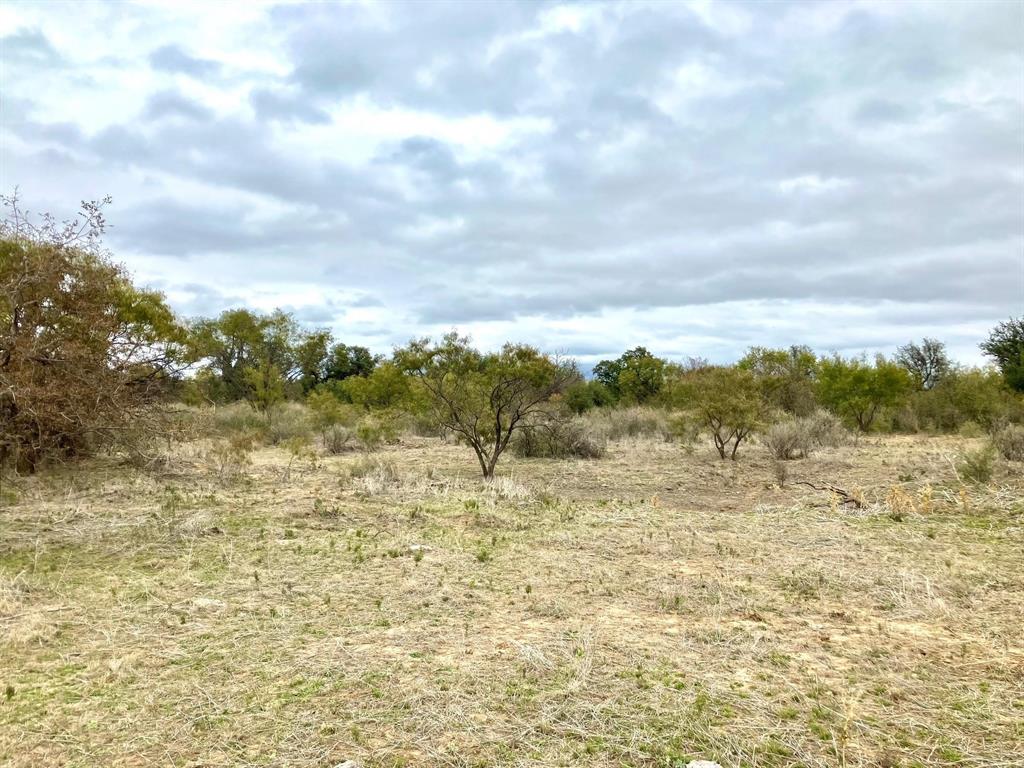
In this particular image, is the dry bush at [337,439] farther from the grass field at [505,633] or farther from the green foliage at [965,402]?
the green foliage at [965,402]

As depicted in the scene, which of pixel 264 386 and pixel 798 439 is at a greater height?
pixel 264 386

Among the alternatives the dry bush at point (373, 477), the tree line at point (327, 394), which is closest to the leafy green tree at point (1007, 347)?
Answer: the tree line at point (327, 394)

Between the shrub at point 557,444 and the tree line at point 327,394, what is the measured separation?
10.1 inches

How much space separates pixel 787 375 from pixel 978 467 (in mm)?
20490

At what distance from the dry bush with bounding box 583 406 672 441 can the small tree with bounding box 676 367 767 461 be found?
4.69 m

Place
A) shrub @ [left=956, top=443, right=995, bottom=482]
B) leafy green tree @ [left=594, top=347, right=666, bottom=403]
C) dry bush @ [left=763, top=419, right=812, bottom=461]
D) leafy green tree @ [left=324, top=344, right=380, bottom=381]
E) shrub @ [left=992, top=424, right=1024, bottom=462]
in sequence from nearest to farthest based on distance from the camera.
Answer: shrub @ [left=956, top=443, right=995, bottom=482] → shrub @ [left=992, top=424, right=1024, bottom=462] → dry bush @ [left=763, top=419, right=812, bottom=461] → leafy green tree @ [left=594, top=347, right=666, bottom=403] → leafy green tree @ [left=324, top=344, right=380, bottom=381]

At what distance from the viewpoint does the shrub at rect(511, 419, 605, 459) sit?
65.4 ft

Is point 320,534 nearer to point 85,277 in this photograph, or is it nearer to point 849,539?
point 85,277

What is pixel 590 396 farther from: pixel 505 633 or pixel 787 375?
pixel 505 633

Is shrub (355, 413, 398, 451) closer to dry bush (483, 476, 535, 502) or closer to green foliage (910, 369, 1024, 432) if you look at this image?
dry bush (483, 476, 535, 502)

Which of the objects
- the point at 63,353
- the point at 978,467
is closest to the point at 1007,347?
the point at 978,467

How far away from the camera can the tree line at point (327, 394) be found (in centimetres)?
838

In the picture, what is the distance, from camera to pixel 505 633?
5551mm

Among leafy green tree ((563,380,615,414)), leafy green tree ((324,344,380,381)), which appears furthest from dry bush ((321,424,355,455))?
leafy green tree ((324,344,380,381))
